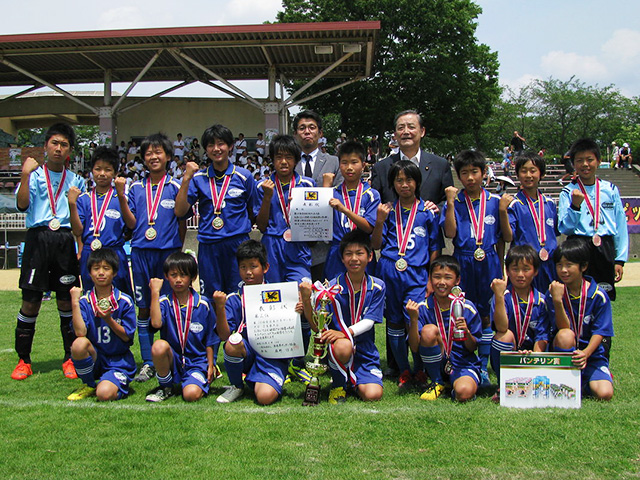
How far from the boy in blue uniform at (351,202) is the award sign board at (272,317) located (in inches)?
25.0

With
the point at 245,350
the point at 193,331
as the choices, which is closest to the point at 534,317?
the point at 245,350

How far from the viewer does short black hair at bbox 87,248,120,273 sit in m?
4.79

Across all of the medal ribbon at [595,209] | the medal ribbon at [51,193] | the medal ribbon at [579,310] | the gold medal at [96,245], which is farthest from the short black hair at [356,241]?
the medal ribbon at [51,193]

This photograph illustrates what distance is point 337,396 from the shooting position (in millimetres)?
4465

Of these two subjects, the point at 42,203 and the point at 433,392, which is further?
the point at 42,203

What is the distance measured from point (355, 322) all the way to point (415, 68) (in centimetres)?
2921

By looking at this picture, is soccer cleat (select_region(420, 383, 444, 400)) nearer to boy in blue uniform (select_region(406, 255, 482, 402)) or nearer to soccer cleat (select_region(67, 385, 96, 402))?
boy in blue uniform (select_region(406, 255, 482, 402))

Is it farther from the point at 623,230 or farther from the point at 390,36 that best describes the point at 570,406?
the point at 390,36

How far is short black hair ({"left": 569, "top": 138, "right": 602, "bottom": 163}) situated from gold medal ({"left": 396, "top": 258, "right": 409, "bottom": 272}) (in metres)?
1.92

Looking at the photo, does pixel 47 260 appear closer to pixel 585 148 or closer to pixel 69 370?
pixel 69 370

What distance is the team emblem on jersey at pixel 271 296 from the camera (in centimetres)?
458

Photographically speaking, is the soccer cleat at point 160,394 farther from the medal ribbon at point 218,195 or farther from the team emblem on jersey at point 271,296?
the medal ribbon at point 218,195

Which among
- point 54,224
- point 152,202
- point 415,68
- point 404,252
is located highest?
point 415,68

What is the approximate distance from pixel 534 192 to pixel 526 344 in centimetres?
143
